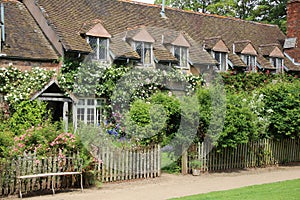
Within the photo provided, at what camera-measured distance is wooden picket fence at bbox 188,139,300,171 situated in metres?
16.8

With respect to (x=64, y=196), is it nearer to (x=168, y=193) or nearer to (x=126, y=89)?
(x=168, y=193)

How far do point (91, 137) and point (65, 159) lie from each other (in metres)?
1.23

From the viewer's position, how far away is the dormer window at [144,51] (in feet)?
82.5

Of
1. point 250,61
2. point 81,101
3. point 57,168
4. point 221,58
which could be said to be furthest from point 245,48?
point 57,168

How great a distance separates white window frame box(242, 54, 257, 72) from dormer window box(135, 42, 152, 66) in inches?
329

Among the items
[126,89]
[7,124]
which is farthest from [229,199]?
[126,89]

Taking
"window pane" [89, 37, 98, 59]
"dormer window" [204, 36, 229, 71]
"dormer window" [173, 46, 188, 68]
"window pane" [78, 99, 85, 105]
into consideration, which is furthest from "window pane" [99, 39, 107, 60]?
"dormer window" [204, 36, 229, 71]

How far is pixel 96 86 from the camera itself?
914 inches

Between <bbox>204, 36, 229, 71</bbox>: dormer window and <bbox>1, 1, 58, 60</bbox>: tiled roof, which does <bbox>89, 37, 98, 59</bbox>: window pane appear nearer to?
<bbox>1, 1, 58, 60</bbox>: tiled roof

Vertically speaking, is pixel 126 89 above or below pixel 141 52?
below

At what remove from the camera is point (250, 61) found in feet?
102

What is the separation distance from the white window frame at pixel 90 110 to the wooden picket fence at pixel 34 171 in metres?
10.2

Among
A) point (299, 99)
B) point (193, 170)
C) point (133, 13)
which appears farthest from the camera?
point (133, 13)

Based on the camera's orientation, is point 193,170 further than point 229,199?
Yes
